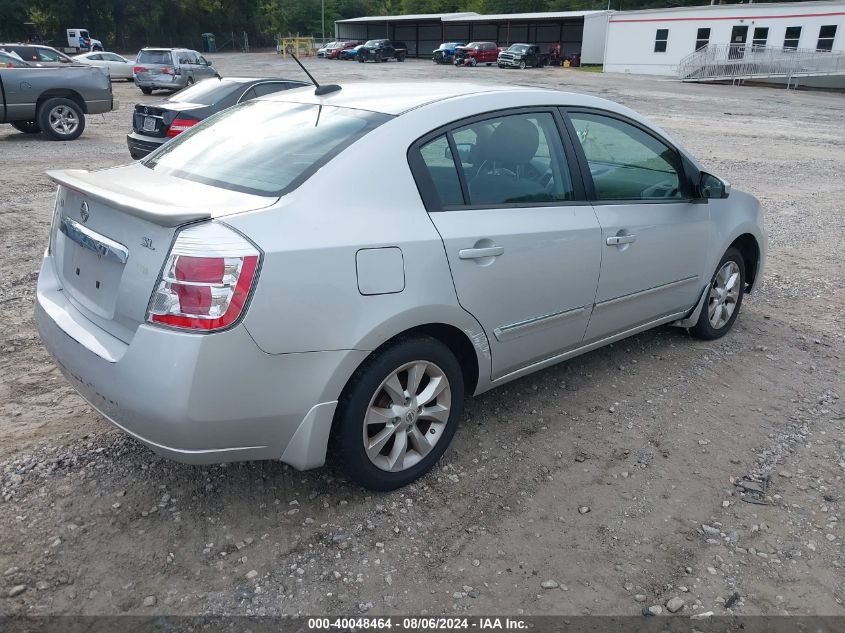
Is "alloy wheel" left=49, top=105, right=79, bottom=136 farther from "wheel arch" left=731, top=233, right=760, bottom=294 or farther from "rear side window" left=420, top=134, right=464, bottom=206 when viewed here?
"wheel arch" left=731, top=233, right=760, bottom=294

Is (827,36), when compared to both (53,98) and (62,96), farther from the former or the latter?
(53,98)

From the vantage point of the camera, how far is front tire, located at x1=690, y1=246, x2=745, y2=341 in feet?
15.8

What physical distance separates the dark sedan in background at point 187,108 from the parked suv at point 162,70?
17982 mm

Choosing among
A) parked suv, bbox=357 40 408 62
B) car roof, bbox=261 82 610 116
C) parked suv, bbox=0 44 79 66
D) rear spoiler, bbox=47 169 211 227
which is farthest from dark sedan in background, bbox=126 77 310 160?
parked suv, bbox=357 40 408 62

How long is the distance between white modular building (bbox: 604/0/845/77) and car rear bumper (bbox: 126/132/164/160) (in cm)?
3743

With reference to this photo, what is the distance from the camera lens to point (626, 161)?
4.12 meters

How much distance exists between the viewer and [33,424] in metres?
3.55

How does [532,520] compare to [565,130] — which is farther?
[565,130]

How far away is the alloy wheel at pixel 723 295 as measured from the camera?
484 cm

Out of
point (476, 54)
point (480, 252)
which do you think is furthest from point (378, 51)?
point (480, 252)

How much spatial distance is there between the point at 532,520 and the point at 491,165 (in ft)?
5.45

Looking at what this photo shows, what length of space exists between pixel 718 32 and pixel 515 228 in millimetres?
43239

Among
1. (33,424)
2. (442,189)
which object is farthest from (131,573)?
(442,189)

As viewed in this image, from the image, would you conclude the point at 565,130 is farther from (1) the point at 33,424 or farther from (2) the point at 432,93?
(1) the point at 33,424
